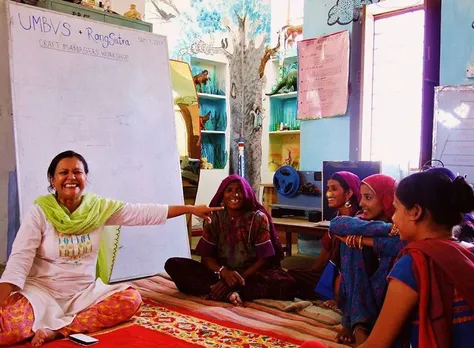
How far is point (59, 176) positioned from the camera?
2.46 meters

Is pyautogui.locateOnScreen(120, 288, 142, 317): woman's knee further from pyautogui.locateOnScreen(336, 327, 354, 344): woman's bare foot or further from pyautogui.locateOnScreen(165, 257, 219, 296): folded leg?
pyautogui.locateOnScreen(336, 327, 354, 344): woman's bare foot

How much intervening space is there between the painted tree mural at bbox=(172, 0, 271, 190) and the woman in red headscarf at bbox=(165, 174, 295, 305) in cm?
333

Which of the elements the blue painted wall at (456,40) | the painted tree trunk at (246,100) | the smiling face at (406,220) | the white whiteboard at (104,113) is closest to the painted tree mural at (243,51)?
the painted tree trunk at (246,100)

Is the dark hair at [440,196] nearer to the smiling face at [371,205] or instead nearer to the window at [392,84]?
the smiling face at [371,205]

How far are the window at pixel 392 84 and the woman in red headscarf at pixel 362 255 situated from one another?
5.48 ft

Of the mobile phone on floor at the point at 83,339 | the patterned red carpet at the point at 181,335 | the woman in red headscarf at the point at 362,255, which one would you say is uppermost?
the woman in red headscarf at the point at 362,255

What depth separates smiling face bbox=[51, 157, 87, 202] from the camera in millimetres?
2449

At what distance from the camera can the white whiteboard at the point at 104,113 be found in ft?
10.6

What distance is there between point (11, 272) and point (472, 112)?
2827mm

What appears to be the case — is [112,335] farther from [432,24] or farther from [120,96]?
[432,24]

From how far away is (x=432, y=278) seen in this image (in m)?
1.29

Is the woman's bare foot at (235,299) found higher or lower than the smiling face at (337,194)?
lower

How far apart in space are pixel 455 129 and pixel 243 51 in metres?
3.86

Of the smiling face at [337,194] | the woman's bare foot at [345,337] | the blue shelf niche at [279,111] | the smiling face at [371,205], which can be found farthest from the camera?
the blue shelf niche at [279,111]
